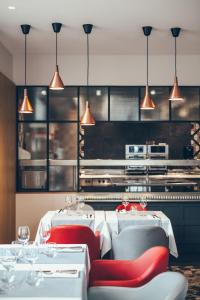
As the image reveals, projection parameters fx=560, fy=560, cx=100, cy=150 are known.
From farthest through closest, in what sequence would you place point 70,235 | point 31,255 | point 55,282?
point 70,235, point 31,255, point 55,282

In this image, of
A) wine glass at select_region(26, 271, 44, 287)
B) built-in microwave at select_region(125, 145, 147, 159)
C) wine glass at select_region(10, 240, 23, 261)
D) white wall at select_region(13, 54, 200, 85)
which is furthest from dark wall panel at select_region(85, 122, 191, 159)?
wine glass at select_region(26, 271, 44, 287)

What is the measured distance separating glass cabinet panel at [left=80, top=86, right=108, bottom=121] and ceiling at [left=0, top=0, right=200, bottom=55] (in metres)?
0.63

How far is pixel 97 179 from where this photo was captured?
30.8ft

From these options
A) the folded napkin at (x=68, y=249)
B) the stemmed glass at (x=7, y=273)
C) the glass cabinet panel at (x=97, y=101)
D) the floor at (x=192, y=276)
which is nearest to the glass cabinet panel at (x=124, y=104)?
the glass cabinet panel at (x=97, y=101)

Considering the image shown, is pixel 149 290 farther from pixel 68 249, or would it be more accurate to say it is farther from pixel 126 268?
pixel 68 249

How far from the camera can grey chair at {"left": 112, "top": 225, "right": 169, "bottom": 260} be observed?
240 inches

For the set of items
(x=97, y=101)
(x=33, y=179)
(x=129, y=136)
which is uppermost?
(x=97, y=101)

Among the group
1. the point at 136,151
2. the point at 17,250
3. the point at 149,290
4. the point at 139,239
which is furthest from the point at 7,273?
the point at 136,151

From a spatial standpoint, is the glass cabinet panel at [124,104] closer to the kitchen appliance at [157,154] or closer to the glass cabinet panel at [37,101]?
the kitchen appliance at [157,154]

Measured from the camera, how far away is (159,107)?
30.6 ft

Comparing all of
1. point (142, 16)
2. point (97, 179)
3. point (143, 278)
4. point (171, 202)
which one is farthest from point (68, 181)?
point (143, 278)

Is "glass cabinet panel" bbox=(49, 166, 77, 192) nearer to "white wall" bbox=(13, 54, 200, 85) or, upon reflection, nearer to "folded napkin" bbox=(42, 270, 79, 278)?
"white wall" bbox=(13, 54, 200, 85)

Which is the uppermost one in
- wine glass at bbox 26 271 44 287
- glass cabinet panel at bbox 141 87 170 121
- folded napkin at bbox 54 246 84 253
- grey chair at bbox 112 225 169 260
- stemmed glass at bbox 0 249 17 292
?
glass cabinet panel at bbox 141 87 170 121

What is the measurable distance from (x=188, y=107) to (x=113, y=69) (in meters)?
1.40
